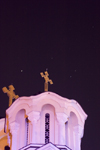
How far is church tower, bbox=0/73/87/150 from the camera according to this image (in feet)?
→ 75.1

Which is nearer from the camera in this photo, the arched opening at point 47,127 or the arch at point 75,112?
the arched opening at point 47,127

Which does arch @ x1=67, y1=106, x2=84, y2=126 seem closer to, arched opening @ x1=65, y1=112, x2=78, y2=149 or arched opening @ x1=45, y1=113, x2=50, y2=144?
arched opening @ x1=65, y1=112, x2=78, y2=149

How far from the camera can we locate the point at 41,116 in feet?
76.9

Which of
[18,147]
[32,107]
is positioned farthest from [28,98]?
[18,147]

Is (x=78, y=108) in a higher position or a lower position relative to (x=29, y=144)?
higher

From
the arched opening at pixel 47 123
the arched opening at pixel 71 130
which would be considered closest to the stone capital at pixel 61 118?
the arched opening at pixel 47 123

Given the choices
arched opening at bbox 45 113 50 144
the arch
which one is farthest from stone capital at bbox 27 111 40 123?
the arch

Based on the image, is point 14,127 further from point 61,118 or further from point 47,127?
point 61,118

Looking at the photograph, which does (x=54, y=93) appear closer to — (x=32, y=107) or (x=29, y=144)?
(x=32, y=107)

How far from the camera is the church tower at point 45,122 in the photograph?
22.9 metres

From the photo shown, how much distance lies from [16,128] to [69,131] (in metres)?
2.84

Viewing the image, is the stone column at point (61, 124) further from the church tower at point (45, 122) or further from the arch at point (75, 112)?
the arch at point (75, 112)

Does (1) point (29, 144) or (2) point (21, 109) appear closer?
(1) point (29, 144)

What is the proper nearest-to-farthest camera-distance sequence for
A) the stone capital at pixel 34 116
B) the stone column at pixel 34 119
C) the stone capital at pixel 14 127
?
the stone column at pixel 34 119, the stone capital at pixel 34 116, the stone capital at pixel 14 127
